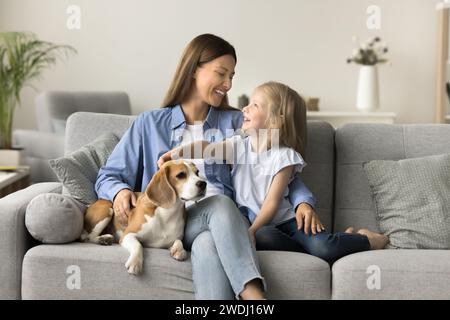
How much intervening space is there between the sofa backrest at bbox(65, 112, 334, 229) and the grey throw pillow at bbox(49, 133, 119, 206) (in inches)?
5.3

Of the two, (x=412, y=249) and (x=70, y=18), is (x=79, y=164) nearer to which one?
(x=412, y=249)

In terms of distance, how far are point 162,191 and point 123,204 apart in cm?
18

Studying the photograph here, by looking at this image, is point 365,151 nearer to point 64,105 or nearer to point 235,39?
point 64,105

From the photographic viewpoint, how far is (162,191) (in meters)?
2.17

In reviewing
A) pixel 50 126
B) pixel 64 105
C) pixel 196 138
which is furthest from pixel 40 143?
pixel 196 138

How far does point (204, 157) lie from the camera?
8.03ft

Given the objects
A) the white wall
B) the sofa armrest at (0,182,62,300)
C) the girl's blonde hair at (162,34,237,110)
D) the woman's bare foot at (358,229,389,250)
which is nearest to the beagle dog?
the sofa armrest at (0,182,62,300)

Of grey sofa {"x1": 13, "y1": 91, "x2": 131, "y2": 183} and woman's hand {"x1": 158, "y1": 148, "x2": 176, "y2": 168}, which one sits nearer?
woman's hand {"x1": 158, "y1": 148, "x2": 176, "y2": 168}

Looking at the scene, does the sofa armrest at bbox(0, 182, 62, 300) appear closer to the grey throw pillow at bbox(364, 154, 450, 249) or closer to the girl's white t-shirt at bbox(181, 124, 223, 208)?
the girl's white t-shirt at bbox(181, 124, 223, 208)

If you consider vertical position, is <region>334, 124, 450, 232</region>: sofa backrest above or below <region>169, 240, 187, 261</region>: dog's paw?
above

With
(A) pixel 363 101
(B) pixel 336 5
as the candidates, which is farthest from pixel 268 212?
(B) pixel 336 5

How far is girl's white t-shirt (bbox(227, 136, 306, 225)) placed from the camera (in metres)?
2.42

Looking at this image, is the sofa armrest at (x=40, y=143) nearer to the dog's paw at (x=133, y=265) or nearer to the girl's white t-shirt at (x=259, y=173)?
the girl's white t-shirt at (x=259, y=173)

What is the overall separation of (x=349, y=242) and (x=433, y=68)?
3.65 m
